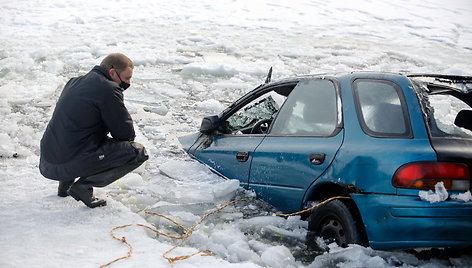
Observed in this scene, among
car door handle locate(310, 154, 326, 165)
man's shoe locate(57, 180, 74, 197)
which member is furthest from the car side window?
man's shoe locate(57, 180, 74, 197)

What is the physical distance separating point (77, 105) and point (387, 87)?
266 cm

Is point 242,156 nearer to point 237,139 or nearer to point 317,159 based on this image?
point 237,139

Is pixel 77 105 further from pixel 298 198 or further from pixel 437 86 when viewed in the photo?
pixel 437 86

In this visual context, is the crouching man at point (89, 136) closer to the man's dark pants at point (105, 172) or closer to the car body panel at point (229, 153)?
the man's dark pants at point (105, 172)

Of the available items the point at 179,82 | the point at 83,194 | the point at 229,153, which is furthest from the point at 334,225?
the point at 179,82

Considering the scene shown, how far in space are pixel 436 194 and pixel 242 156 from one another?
199 centimetres

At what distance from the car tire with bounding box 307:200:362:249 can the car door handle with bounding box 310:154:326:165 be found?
12.8 inches

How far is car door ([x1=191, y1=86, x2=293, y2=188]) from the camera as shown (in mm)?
4508

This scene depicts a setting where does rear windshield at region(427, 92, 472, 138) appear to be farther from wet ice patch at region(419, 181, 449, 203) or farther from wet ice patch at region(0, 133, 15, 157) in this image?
wet ice patch at region(0, 133, 15, 157)

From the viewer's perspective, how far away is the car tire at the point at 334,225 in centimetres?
324

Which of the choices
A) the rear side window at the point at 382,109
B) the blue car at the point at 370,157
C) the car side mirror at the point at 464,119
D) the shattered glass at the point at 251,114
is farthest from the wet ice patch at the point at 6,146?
the car side mirror at the point at 464,119

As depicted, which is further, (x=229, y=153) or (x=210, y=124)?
(x=210, y=124)

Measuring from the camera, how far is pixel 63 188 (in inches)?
176

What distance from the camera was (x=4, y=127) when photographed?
6797 millimetres
